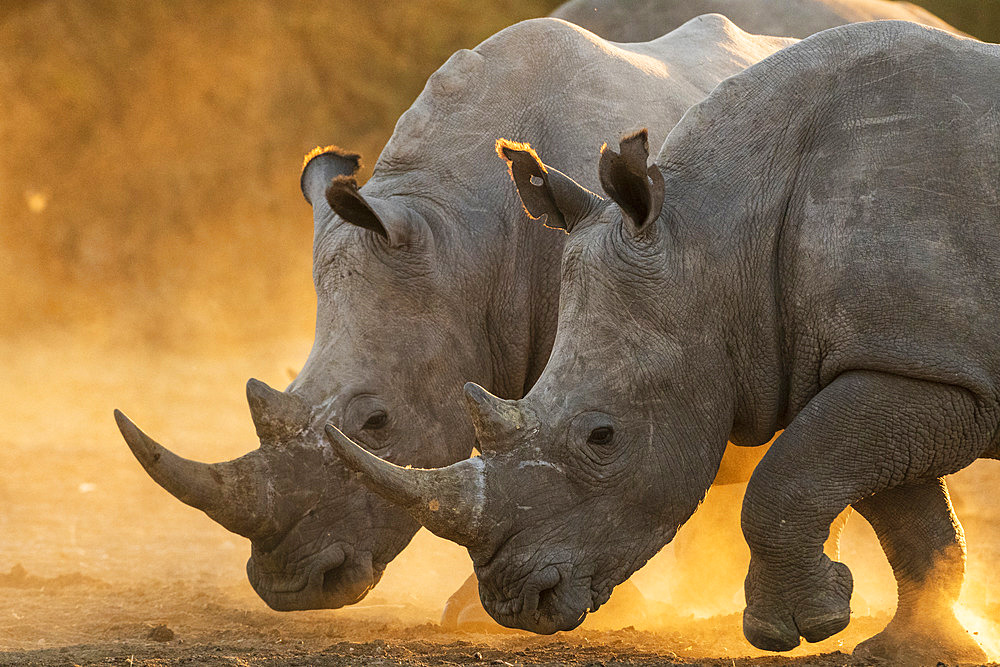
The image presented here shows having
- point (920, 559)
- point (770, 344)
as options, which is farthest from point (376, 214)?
point (920, 559)

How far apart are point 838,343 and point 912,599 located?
4.51 feet

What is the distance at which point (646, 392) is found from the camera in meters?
4.31

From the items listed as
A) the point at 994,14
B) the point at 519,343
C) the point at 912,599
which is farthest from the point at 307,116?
the point at 912,599

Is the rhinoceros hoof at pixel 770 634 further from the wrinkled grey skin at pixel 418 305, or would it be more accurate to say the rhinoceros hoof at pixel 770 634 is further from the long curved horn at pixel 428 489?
the wrinkled grey skin at pixel 418 305

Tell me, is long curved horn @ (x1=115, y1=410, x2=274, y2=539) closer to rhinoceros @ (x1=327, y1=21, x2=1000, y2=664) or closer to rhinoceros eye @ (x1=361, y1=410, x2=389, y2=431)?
rhinoceros eye @ (x1=361, y1=410, x2=389, y2=431)

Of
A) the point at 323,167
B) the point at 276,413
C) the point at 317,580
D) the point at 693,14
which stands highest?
the point at 693,14

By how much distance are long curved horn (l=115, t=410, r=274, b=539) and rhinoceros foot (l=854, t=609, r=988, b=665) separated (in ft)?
7.66

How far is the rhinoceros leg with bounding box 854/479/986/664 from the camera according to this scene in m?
5.04

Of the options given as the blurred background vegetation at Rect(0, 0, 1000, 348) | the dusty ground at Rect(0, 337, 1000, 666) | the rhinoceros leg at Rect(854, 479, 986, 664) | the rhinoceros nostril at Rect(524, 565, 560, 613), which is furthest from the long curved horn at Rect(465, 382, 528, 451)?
the blurred background vegetation at Rect(0, 0, 1000, 348)

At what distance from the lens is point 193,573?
8680 mm

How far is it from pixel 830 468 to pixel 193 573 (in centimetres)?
550

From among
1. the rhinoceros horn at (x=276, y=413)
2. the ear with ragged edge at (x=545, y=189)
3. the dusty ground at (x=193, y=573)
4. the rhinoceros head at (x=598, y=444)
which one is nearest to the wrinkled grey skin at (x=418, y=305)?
the rhinoceros horn at (x=276, y=413)

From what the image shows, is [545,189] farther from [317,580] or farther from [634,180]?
[317,580]

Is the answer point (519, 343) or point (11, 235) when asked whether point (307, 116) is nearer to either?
point (11, 235)
